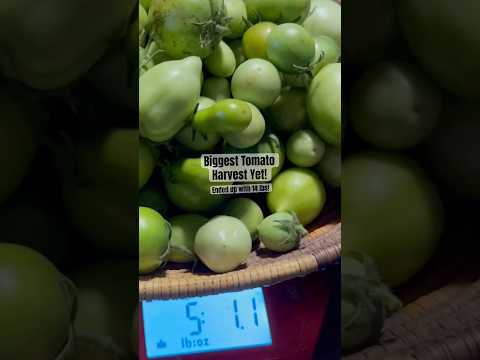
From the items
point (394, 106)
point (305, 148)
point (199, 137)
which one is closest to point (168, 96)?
point (199, 137)

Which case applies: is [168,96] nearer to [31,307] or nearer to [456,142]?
[31,307]

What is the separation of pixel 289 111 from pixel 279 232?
0.13m

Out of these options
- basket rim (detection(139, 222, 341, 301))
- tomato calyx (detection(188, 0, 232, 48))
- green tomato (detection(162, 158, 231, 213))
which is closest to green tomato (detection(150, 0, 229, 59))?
tomato calyx (detection(188, 0, 232, 48))

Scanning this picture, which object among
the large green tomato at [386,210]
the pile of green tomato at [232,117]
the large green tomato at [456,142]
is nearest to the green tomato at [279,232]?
the pile of green tomato at [232,117]

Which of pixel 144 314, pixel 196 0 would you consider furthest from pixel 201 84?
pixel 144 314

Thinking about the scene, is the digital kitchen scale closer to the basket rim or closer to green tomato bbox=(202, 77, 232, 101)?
the basket rim

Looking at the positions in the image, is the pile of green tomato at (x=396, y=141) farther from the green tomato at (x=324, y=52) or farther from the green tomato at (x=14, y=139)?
the green tomato at (x=14, y=139)

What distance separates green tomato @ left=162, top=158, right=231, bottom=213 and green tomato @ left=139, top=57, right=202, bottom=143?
0.03 metres

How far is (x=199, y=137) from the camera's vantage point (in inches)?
22.5

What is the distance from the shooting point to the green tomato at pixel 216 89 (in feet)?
1.92

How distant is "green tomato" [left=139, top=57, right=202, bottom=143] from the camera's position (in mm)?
521

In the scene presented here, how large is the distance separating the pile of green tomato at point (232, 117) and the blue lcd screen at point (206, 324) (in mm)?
35

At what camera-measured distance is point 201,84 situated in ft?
1.90

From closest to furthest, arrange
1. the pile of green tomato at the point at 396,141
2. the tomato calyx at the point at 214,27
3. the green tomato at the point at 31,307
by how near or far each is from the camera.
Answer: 1. the green tomato at the point at 31,307
2. the tomato calyx at the point at 214,27
3. the pile of green tomato at the point at 396,141
